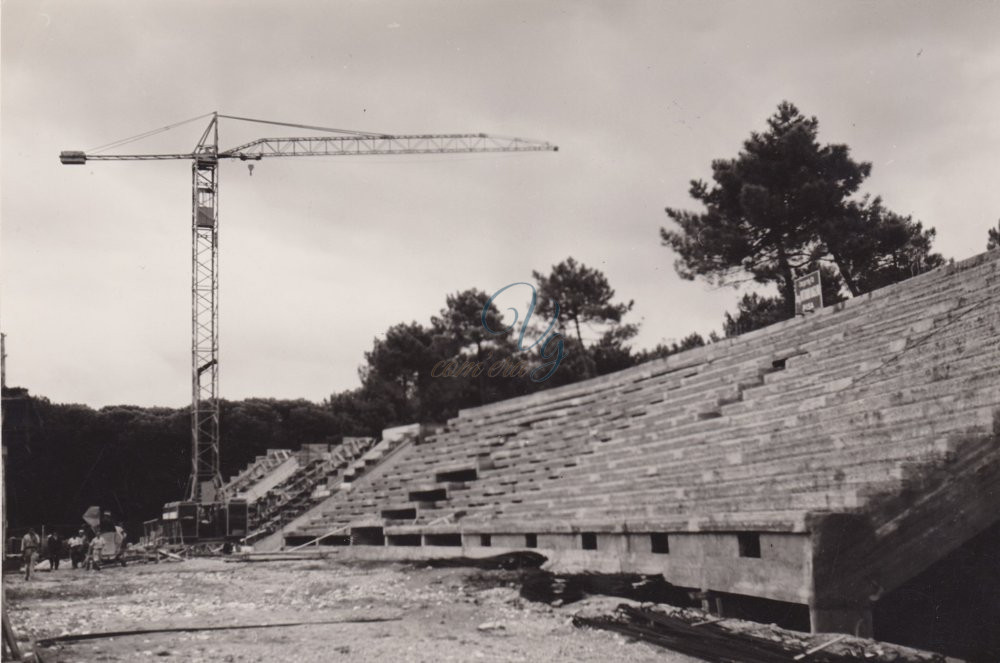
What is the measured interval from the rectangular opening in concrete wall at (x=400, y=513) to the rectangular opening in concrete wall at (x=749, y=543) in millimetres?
12142

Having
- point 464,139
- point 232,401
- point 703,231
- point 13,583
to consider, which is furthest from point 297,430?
point 13,583

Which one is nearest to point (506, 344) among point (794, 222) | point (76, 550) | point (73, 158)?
point (794, 222)

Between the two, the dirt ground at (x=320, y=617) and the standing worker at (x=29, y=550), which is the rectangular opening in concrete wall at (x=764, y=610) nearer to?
the dirt ground at (x=320, y=617)

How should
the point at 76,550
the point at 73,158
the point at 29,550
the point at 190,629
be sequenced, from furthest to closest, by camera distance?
the point at 76,550
the point at 29,550
the point at 73,158
the point at 190,629

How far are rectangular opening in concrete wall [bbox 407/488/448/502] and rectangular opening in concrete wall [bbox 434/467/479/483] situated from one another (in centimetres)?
33

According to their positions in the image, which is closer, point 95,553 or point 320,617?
point 320,617

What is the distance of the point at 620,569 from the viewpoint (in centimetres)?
1149

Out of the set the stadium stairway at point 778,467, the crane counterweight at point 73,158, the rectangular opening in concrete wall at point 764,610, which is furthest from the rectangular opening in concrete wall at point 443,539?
the crane counterweight at point 73,158

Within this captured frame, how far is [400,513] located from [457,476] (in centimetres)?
160

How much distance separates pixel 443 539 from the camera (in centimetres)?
1816

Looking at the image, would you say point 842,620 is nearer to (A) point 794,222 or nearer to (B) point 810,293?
(B) point 810,293

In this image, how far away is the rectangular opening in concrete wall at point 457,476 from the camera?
20500 millimetres

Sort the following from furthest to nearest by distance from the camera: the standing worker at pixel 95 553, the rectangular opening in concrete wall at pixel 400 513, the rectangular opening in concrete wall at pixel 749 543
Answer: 1. the rectangular opening in concrete wall at pixel 400 513
2. the standing worker at pixel 95 553
3. the rectangular opening in concrete wall at pixel 749 543

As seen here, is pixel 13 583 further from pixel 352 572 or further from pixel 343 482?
pixel 343 482
